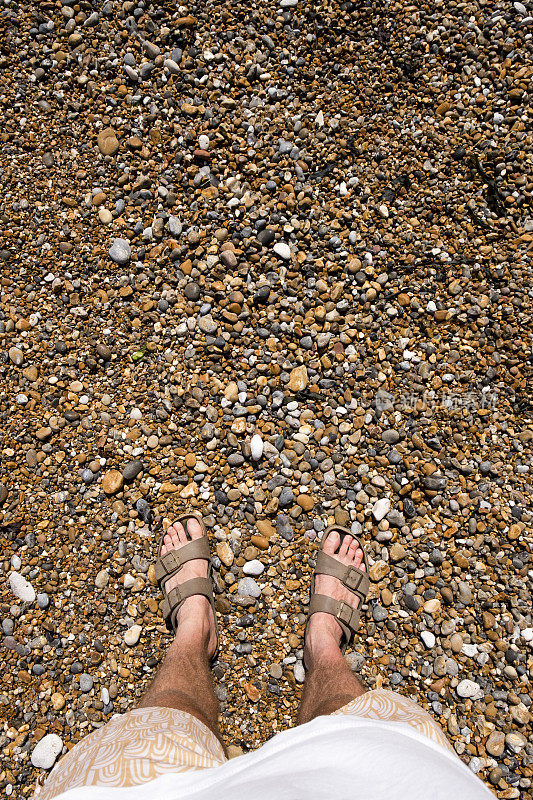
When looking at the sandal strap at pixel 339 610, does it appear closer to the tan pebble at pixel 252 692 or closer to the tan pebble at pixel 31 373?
the tan pebble at pixel 252 692

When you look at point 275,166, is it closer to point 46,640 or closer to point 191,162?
point 191,162

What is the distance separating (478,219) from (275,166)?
1.08 meters

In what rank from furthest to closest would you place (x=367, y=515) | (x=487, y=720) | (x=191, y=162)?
1. (x=191, y=162)
2. (x=367, y=515)
3. (x=487, y=720)

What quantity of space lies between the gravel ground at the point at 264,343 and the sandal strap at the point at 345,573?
7 centimetres

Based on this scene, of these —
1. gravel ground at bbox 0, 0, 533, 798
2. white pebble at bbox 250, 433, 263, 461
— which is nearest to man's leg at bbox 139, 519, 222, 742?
gravel ground at bbox 0, 0, 533, 798

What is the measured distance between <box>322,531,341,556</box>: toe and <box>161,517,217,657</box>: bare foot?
1.91 ft

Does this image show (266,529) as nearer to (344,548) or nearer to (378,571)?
(344,548)

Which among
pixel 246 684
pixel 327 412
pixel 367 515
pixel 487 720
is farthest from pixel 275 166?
pixel 487 720

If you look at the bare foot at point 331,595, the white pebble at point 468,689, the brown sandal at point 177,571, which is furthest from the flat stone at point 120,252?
the white pebble at point 468,689

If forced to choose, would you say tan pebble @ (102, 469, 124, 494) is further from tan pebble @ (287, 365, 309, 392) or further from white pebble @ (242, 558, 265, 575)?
tan pebble @ (287, 365, 309, 392)

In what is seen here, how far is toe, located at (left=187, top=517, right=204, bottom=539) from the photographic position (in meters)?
2.41

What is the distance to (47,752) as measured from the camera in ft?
7.47

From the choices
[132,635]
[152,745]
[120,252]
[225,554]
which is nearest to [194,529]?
[225,554]

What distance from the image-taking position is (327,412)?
2.47m
